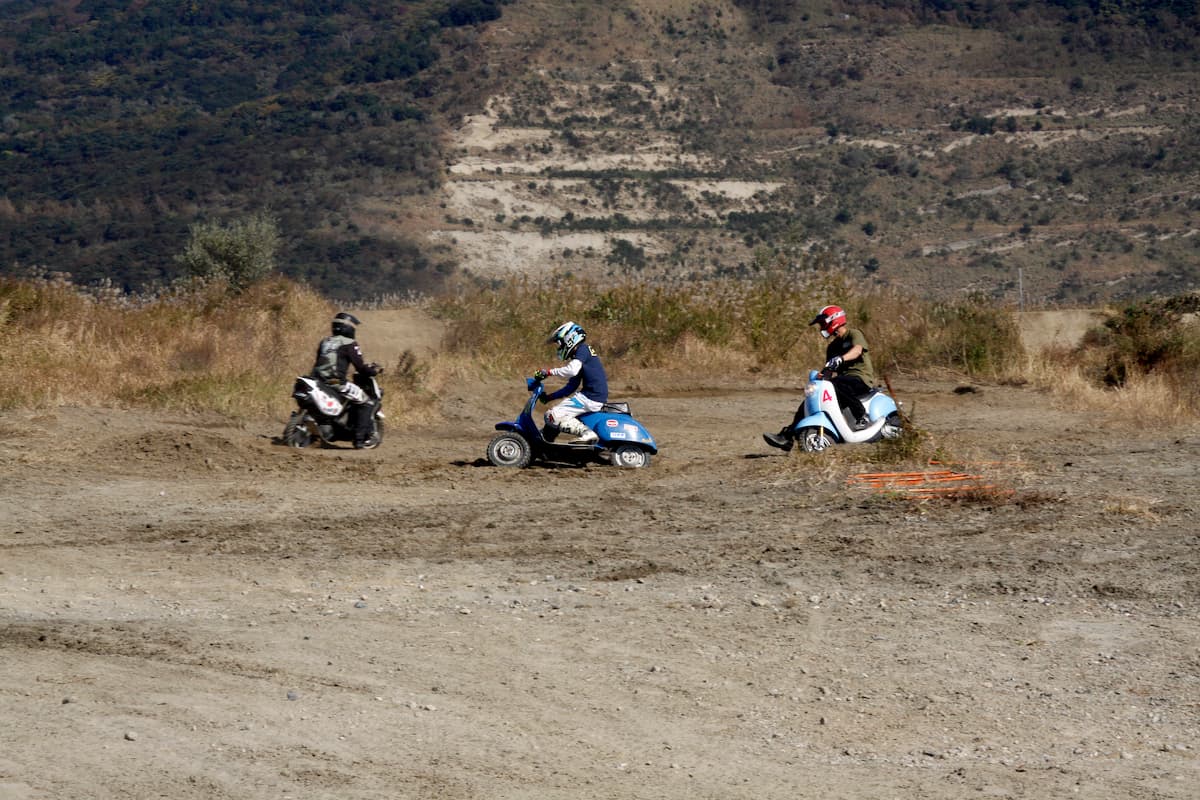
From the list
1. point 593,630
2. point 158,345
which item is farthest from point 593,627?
point 158,345

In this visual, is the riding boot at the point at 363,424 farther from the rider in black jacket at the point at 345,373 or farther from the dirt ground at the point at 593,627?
the dirt ground at the point at 593,627

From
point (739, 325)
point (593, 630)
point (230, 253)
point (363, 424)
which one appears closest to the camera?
point (593, 630)

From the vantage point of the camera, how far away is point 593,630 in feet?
30.2

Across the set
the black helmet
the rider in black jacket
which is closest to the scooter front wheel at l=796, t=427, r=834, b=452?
the rider in black jacket

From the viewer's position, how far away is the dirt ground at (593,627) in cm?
681

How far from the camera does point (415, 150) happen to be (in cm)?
10406

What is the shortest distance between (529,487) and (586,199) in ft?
278

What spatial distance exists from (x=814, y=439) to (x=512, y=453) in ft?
10.5

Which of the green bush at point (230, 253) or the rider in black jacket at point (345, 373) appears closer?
the rider in black jacket at point (345, 373)

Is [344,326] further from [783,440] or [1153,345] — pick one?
[1153,345]

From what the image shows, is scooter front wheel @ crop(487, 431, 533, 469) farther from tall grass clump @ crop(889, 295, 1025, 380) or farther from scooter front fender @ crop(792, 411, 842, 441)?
tall grass clump @ crop(889, 295, 1025, 380)

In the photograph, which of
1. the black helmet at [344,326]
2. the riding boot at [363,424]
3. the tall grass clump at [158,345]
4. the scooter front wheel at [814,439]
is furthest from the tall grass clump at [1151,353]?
the tall grass clump at [158,345]

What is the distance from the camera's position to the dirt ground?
6.81 meters

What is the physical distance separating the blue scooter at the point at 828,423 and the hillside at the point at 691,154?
56080 mm
